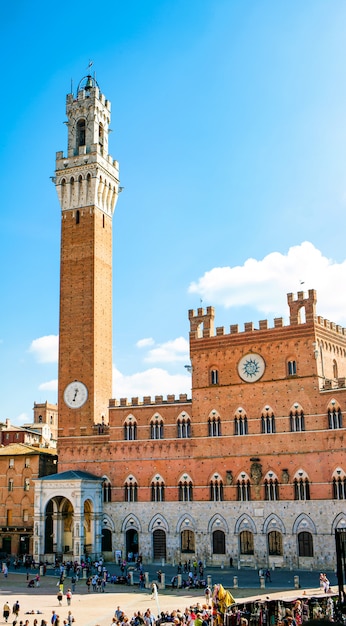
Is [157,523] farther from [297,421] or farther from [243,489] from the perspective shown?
[297,421]

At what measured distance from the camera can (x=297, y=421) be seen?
163 ft

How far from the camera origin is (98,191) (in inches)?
2489

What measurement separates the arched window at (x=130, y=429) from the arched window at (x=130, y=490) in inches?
125

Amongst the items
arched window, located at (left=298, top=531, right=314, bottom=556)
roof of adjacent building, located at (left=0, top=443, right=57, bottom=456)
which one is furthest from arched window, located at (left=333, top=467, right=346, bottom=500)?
roof of adjacent building, located at (left=0, top=443, right=57, bottom=456)

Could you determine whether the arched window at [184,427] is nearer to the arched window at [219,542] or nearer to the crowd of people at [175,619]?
the arched window at [219,542]

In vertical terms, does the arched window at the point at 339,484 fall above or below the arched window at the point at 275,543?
above

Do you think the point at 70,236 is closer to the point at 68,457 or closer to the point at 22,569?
the point at 68,457

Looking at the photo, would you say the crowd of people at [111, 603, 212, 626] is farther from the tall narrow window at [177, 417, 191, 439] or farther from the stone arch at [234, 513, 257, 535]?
the tall narrow window at [177, 417, 191, 439]

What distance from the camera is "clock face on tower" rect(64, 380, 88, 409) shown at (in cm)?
5881

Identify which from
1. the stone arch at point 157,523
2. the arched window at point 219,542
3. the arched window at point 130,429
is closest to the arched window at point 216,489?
the arched window at point 219,542

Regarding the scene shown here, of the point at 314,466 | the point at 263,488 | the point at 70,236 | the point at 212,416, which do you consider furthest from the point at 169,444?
the point at 70,236

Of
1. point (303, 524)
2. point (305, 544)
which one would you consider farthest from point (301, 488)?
point (305, 544)

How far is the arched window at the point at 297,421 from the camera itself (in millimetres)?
49578

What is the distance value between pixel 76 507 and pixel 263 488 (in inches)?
562
